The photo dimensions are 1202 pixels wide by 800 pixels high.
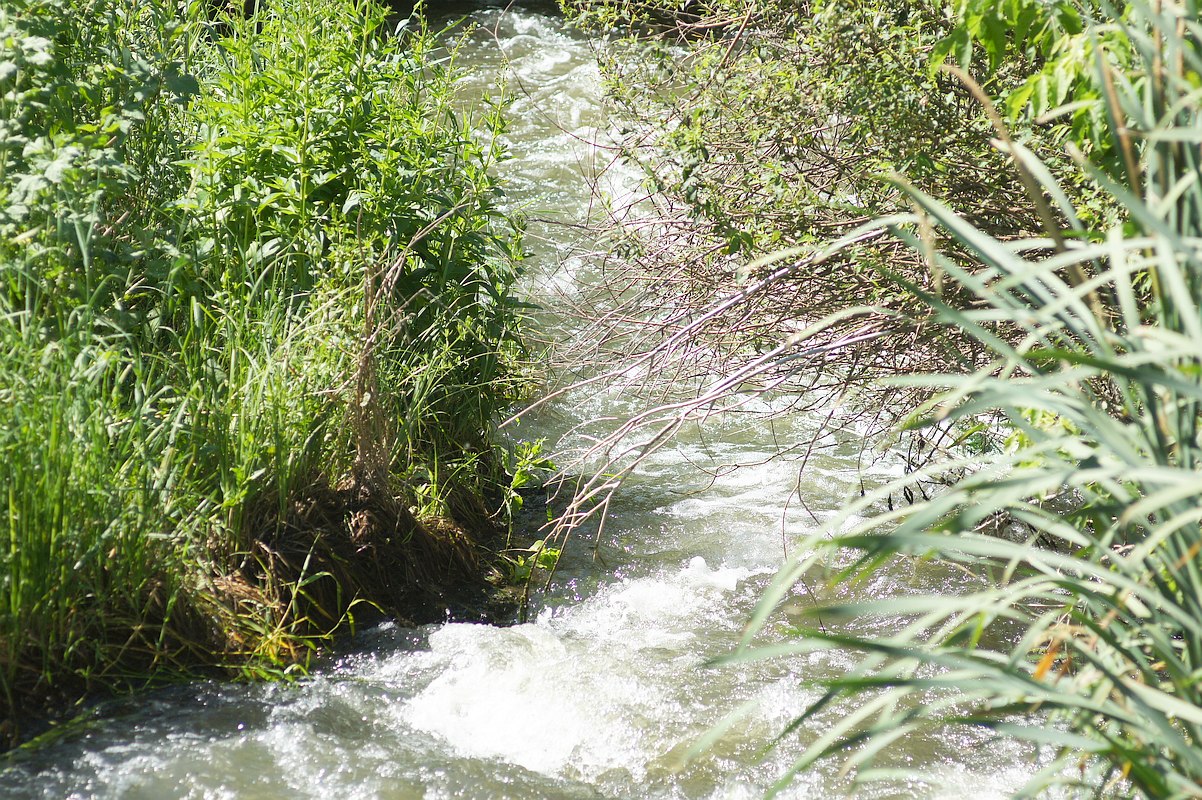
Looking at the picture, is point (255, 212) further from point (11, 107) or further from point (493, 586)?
point (493, 586)

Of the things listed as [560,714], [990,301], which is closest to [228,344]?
[560,714]

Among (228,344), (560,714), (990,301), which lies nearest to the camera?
(990,301)

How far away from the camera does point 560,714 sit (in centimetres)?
328

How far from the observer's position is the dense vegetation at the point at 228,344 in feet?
9.57

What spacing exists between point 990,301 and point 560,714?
2.00 m

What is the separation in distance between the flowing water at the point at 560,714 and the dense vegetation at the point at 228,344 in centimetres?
20

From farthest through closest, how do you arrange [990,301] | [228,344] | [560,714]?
→ [228,344] < [560,714] < [990,301]

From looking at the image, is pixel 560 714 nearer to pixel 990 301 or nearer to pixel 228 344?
pixel 228 344

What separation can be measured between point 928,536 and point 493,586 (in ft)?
9.04

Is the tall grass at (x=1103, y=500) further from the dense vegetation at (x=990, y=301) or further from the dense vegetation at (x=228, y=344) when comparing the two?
the dense vegetation at (x=228, y=344)

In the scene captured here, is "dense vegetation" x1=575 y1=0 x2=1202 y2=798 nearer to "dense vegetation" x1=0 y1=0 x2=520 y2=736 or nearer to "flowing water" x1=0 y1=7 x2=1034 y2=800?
"flowing water" x1=0 y1=7 x2=1034 y2=800

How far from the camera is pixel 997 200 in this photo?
3627 millimetres

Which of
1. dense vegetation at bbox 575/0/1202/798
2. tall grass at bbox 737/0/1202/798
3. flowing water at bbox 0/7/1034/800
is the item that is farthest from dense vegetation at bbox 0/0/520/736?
tall grass at bbox 737/0/1202/798

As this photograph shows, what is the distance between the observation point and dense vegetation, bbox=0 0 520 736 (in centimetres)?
292
